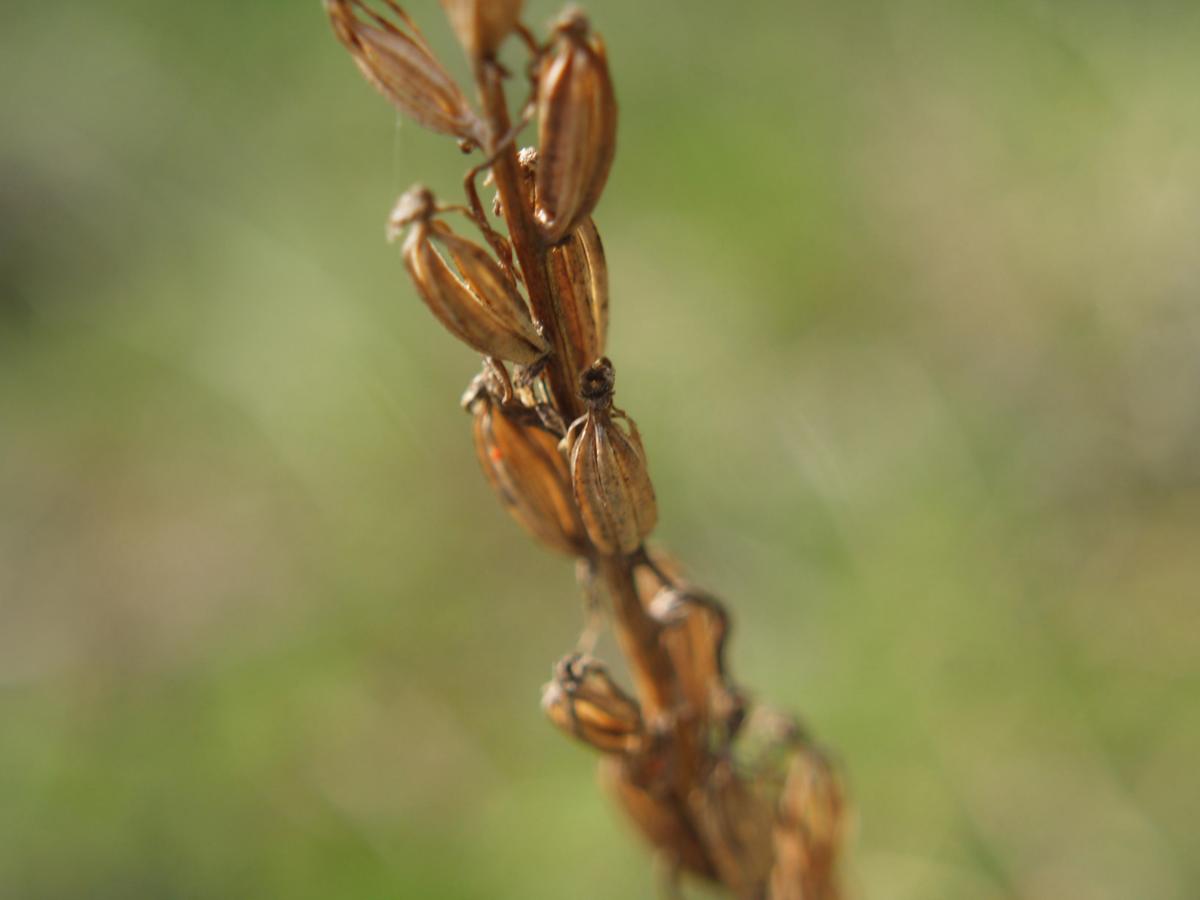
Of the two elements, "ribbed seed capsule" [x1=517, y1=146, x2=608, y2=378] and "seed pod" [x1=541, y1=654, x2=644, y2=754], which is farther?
"seed pod" [x1=541, y1=654, x2=644, y2=754]

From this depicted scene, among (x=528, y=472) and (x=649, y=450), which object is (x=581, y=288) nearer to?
(x=528, y=472)

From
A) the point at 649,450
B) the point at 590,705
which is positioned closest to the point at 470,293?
the point at 590,705

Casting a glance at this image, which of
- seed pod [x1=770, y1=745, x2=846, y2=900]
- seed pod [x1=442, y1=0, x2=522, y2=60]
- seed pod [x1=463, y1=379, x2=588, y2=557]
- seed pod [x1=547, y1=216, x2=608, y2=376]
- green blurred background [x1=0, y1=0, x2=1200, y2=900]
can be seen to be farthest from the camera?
green blurred background [x1=0, y1=0, x2=1200, y2=900]

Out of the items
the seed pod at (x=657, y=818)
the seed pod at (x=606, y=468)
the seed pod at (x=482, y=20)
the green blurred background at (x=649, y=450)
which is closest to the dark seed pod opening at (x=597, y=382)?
the seed pod at (x=606, y=468)

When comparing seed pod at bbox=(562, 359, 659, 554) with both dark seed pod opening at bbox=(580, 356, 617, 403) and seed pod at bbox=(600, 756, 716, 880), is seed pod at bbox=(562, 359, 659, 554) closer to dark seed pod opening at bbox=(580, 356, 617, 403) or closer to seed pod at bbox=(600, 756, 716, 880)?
dark seed pod opening at bbox=(580, 356, 617, 403)

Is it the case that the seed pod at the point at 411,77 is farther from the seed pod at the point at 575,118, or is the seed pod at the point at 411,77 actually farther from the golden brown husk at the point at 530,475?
the golden brown husk at the point at 530,475

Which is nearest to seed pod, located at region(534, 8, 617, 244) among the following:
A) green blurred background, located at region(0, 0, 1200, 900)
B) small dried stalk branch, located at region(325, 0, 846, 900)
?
small dried stalk branch, located at region(325, 0, 846, 900)

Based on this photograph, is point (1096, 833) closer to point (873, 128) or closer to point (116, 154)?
point (873, 128)
